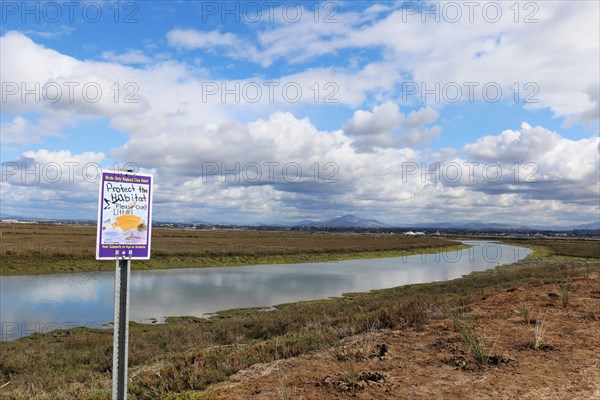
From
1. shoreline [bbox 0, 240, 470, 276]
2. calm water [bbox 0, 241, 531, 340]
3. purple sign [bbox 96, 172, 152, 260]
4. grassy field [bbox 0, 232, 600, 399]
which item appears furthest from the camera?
shoreline [bbox 0, 240, 470, 276]

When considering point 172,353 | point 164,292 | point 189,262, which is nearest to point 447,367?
point 172,353

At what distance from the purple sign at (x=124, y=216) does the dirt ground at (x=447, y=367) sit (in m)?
2.84

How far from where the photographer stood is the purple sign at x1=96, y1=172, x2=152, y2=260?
4.69m

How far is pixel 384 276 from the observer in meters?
43.4

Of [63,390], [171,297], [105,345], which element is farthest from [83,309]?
[63,390]

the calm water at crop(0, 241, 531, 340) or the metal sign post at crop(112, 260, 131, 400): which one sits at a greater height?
the metal sign post at crop(112, 260, 131, 400)

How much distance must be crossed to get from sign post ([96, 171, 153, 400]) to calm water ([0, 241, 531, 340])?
1548cm

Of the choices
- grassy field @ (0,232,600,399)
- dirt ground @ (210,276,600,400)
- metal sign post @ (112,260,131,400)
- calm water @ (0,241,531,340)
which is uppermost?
metal sign post @ (112,260,131,400)

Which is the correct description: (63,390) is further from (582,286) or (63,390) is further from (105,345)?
(582,286)

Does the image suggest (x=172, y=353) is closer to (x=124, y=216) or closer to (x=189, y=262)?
(x=124, y=216)

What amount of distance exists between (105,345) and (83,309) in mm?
10835

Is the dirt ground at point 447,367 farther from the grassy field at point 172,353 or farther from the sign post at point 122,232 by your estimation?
the sign post at point 122,232

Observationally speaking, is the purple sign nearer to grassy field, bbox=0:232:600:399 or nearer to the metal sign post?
the metal sign post

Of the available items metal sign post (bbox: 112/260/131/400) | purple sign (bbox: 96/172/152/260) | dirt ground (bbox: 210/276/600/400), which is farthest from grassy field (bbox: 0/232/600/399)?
purple sign (bbox: 96/172/152/260)
